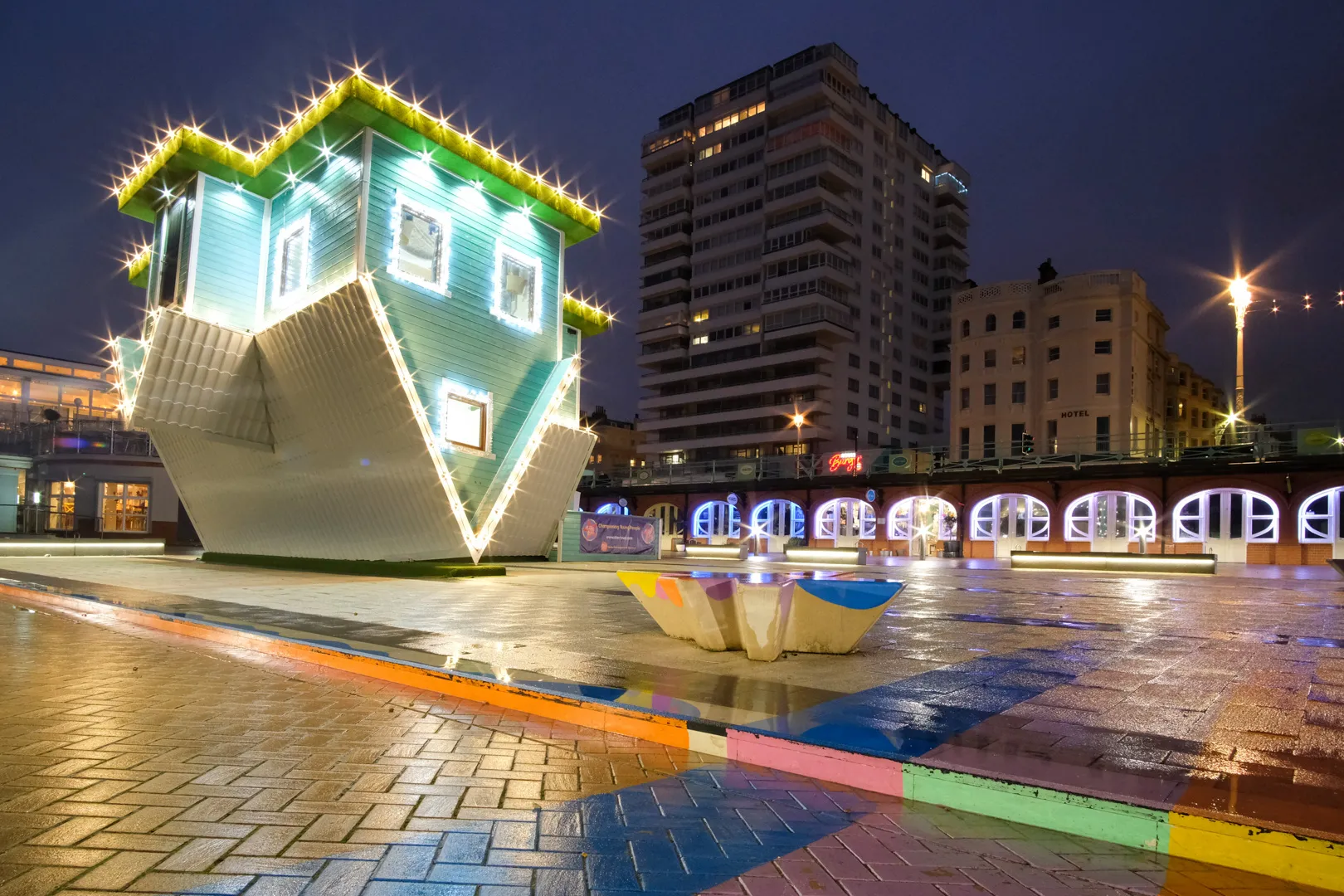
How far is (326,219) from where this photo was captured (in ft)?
58.5

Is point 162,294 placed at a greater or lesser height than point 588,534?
greater

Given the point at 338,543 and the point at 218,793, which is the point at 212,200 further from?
the point at 218,793

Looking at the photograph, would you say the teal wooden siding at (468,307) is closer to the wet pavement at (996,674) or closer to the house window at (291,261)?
the house window at (291,261)

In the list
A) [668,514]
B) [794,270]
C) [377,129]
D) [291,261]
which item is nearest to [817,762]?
[377,129]

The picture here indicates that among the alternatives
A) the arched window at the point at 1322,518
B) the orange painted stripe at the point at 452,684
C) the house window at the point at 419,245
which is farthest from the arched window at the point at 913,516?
the orange painted stripe at the point at 452,684

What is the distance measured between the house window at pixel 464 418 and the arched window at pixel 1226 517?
27322mm

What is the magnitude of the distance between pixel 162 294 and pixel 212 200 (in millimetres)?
2689

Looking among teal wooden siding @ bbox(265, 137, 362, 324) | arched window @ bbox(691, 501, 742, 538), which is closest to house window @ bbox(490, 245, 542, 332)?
teal wooden siding @ bbox(265, 137, 362, 324)

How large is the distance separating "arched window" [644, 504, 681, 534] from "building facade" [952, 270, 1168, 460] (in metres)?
16.8

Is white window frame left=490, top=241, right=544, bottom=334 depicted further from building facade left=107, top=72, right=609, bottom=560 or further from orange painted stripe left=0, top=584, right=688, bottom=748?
orange painted stripe left=0, top=584, right=688, bottom=748

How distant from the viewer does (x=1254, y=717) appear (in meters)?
4.80

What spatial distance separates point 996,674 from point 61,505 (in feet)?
150

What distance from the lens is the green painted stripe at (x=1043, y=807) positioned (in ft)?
10.3

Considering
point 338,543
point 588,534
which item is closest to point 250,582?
point 338,543
